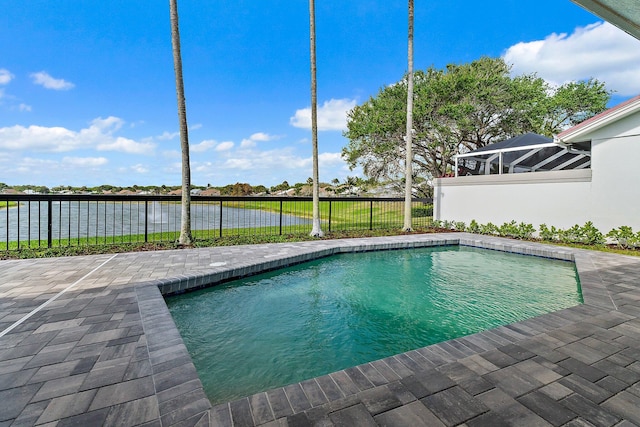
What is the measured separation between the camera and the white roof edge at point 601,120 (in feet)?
20.7

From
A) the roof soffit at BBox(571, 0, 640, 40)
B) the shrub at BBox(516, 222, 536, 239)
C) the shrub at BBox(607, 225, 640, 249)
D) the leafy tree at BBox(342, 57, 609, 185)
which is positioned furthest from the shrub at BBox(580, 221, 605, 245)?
the leafy tree at BBox(342, 57, 609, 185)

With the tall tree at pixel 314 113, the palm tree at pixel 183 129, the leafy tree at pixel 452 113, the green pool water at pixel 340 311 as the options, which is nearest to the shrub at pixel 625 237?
the green pool water at pixel 340 311

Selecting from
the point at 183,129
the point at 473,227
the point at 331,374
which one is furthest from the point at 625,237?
the point at 183,129

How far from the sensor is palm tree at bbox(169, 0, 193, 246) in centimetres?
581

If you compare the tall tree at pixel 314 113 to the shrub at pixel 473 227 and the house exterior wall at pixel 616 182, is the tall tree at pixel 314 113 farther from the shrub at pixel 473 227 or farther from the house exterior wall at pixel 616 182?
the house exterior wall at pixel 616 182

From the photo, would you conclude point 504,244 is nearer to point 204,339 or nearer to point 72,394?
point 204,339

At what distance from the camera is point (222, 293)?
12.9ft

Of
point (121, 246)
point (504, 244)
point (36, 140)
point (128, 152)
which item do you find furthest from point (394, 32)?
point (36, 140)

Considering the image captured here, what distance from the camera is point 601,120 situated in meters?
6.65

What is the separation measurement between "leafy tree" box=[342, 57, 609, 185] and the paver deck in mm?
12380

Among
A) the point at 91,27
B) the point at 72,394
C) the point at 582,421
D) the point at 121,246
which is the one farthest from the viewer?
the point at 91,27

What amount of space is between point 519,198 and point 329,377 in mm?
8669

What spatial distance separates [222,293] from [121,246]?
3252 mm

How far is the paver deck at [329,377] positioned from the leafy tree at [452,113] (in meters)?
12.4
